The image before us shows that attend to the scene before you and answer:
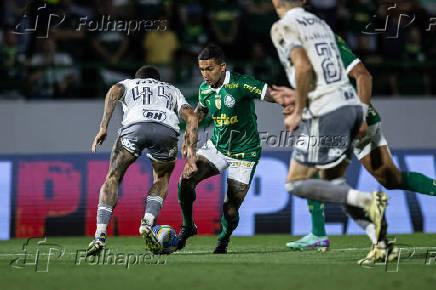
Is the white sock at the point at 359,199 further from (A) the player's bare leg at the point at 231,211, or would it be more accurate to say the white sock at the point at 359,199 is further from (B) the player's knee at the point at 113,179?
(B) the player's knee at the point at 113,179

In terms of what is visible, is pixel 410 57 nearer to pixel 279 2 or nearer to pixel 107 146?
pixel 107 146

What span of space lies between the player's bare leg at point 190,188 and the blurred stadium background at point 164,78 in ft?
10.9

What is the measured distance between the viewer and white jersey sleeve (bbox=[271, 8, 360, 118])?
6.43 m

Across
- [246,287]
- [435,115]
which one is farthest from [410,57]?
[246,287]

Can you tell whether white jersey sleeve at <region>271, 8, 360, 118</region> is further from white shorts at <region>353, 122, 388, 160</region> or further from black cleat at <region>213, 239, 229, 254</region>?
black cleat at <region>213, 239, 229, 254</region>

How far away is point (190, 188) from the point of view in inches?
345

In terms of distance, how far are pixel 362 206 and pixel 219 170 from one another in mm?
2757

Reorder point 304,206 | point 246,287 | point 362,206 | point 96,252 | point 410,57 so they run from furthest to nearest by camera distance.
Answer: point 410,57 → point 304,206 → point 96,252 → point 362,206 → point 246,287

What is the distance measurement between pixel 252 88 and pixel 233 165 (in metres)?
0.89

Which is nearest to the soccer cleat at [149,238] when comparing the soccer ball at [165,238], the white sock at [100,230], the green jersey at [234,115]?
the soccer ball at [165,238]

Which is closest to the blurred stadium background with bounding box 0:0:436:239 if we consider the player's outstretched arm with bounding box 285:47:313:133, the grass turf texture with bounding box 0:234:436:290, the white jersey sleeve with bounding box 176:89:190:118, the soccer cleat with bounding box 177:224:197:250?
the grass turf texture with bounding box 0:234:436:290

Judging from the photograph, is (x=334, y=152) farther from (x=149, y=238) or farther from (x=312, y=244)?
(x=312, y=244)

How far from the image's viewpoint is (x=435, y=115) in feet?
42.1

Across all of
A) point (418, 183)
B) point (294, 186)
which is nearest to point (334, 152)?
point (294, 186)
